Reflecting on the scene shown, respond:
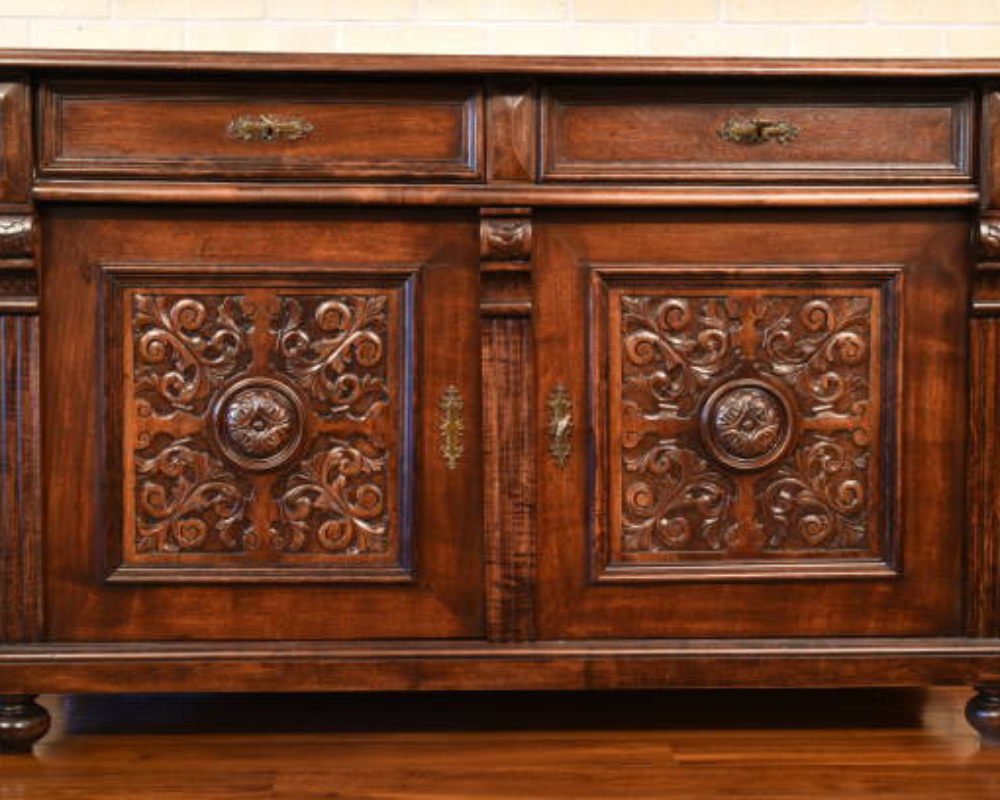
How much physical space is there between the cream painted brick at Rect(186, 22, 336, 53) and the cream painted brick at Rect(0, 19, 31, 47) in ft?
0.99

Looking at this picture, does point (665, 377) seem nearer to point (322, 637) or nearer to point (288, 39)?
point (322, 637)

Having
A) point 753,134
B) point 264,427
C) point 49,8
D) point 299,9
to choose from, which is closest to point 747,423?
point 753,134

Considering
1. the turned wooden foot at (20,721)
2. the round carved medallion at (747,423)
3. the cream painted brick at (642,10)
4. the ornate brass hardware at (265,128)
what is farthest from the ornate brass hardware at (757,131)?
the turned wooden foot at (20,721)

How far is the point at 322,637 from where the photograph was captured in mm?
1543

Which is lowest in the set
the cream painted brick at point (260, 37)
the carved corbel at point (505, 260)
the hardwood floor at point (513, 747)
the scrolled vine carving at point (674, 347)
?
the hardwood floor at point (513, 747)

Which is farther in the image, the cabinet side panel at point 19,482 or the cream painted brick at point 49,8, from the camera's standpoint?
the cream painted brick at point 49,8

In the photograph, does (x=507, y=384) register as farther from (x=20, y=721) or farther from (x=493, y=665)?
(x=20, y=721)

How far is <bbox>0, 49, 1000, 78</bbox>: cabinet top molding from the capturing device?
146cm

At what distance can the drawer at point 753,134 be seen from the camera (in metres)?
1.52

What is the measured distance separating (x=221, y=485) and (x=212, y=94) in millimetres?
537

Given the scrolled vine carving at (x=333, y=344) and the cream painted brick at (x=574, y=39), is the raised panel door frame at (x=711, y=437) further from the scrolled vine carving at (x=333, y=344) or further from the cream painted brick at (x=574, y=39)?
the cream painted brick at (x=574, y=39)

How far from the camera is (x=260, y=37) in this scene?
2.10 m

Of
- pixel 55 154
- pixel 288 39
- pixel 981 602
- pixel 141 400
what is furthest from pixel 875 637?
pixel 288 39

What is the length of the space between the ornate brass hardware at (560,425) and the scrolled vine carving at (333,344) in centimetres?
25
